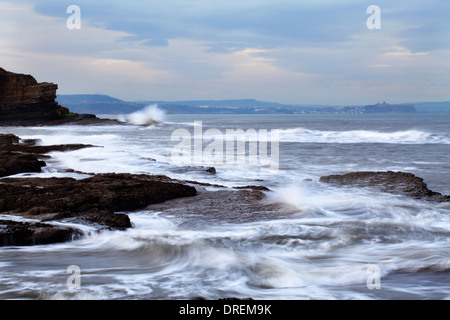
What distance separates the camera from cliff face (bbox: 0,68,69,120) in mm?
52750

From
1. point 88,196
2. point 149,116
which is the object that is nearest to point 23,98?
point 149,116

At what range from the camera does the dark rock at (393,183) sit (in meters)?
8.38

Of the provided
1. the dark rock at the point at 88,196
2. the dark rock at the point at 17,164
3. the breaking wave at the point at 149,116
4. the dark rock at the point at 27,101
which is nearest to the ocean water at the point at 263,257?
the dark rock at the point at 88,196

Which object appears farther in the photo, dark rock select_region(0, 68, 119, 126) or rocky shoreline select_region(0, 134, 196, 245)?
dark rock select_region(0, 68, 119, 126)

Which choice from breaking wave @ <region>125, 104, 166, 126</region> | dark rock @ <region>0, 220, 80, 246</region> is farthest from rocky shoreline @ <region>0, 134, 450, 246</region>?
breaking wave @ <region>125, 104, 166, 126</region>

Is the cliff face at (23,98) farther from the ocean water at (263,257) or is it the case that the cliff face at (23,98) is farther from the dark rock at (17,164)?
the ocean water at (263,257)

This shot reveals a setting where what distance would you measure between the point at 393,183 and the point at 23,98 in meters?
51.7

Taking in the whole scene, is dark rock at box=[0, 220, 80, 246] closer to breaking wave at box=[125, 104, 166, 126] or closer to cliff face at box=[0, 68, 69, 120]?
cliff face at box=[0, 68, 69, 120]

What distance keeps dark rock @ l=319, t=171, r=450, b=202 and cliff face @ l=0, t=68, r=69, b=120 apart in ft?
162

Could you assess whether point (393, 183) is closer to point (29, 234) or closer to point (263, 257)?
point (263, 257)

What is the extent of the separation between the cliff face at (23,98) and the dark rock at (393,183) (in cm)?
4927

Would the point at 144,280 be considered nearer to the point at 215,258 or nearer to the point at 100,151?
the point at 215,258

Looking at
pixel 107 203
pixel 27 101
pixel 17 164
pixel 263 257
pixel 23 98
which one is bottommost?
pixel 263 257

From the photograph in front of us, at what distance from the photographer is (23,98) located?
53406 millimetres
